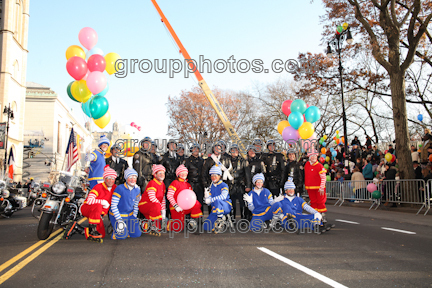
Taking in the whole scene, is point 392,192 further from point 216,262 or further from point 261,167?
point 216,262

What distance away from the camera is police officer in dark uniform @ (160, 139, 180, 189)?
10500 mm

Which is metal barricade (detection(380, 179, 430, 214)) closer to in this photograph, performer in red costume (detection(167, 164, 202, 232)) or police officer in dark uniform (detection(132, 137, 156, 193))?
performer in red costume (detection(167, 164, 202, 232))

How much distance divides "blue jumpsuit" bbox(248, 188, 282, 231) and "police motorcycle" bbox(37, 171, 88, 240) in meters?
4.21

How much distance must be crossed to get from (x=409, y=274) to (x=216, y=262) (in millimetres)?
2611

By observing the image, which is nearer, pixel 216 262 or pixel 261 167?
pixel 216 262

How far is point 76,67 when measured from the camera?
13586 millimetres

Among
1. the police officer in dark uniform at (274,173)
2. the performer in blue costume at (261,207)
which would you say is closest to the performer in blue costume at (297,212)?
the performer in blue costume at (261,207)

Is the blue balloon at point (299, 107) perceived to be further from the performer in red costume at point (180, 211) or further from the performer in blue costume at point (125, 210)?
the performer in blue costume at point (125, 210)

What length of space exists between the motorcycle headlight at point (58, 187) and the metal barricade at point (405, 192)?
11888mm

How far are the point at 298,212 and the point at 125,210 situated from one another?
409cm

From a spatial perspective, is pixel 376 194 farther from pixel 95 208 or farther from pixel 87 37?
pixel 87 37

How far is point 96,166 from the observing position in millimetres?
9461

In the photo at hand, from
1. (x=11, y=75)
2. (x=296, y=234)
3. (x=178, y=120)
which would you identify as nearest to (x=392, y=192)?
(x=296, y=234)

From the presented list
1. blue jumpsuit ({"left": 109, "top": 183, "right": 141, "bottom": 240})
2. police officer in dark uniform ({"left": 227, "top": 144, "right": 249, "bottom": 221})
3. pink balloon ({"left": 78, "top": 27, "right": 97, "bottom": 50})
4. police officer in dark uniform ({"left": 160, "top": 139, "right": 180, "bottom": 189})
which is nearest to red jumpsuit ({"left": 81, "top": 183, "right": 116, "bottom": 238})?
blue jumpsuit ({"left": 109, "top": 183, "right": 141, "bottom": 240})
